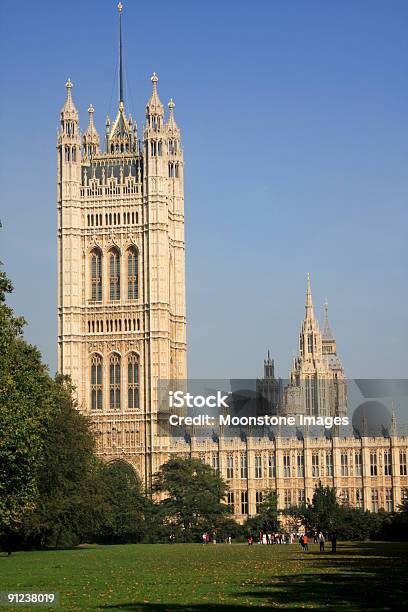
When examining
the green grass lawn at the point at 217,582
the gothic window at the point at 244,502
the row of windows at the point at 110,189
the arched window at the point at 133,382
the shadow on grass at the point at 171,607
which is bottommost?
the shadow on grass at the point at 171,607

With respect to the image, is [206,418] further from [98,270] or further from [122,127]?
[122,127]

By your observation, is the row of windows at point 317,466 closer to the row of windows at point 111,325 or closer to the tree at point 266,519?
the tree at point 266,519

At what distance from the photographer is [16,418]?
44.7 m

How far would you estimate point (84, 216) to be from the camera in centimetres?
10744

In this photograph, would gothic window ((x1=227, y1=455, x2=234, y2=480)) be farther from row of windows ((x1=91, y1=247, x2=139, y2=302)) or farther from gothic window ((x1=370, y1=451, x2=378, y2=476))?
row of windows ((x1=91, y1=247, x2=139, y2=302))

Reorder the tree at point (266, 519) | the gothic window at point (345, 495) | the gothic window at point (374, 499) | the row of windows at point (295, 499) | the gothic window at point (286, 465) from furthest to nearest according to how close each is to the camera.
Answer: the gothic window at point (286, 465) < the gothic window at point (374, 499) < the row of windows at point (295, 499) < the gothic window at point (345, 495) < the tree at point (266, 519)

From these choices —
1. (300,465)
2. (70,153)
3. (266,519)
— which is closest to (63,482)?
(266,519)

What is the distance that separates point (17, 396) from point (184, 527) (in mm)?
39194

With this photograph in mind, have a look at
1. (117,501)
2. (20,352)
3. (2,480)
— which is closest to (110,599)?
(2,480)

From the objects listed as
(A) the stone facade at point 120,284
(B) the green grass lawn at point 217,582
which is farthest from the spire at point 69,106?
(B) the green grass lawn at point 217,582

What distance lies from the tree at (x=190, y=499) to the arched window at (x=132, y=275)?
2068cm

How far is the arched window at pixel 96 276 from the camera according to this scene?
4181 inches

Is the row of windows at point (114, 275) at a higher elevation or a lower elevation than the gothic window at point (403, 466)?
higher

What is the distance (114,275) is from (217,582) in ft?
247
